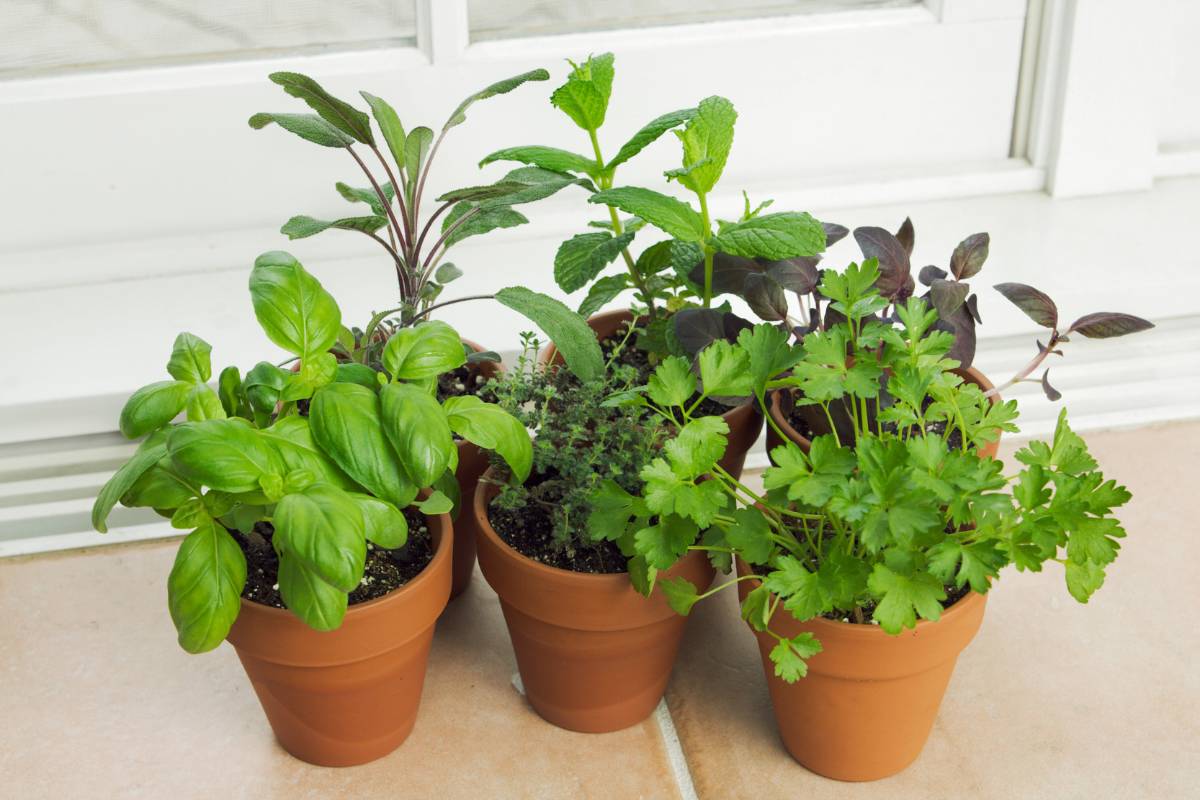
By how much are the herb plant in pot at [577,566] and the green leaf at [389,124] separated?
0.24 meters

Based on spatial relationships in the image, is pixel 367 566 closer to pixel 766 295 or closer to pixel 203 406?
pixel 203 406

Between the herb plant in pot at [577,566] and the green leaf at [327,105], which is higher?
the green leaf at [327,105]

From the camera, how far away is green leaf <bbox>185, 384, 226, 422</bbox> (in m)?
1.07

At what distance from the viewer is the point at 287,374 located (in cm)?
109

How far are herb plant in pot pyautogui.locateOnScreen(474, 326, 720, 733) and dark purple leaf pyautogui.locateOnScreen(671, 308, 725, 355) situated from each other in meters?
0.06

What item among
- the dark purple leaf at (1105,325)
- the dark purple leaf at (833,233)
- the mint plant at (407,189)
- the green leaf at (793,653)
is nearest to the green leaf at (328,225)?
the mint plant at (407,189)

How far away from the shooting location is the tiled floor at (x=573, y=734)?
120 cm

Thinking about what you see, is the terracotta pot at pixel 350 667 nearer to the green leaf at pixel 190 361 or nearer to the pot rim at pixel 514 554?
the pot rim at pixel 514 554

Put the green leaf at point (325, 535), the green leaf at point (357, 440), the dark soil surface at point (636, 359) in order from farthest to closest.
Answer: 1. the dark soil surface at point (636, 359)
2. the green leaf at point (357, 440)
3. the green leaf at point (325, 535)

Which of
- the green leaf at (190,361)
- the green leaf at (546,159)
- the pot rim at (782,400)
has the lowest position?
the pot rim at (782,400)

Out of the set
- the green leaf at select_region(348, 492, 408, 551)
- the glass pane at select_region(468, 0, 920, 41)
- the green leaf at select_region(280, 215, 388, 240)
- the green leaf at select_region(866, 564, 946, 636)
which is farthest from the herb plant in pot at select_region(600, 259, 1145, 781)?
the glass pane at select_region(468, 0, 920, 41)

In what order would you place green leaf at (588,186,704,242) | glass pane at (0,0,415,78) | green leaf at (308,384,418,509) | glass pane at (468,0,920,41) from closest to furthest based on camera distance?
green leaf at (308,384,418,509) < green leaf at (588,186,704,242) < glass pane at (0,0,415,78) < glass pane at (468,0,920,41)

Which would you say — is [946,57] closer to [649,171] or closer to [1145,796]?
[649,171]

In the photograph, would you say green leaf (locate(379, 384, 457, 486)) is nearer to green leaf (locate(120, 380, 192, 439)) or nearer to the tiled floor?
green leaf (locate(120, 380, 192, 439))
